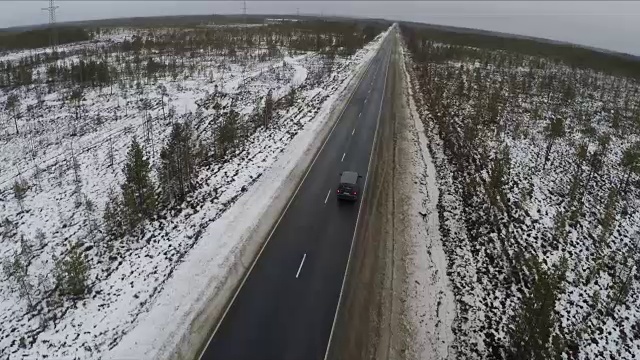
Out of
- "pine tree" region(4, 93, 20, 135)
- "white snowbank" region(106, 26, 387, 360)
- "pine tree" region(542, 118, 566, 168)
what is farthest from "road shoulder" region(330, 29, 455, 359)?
"pine tree" region(4, 93, 20, 135)

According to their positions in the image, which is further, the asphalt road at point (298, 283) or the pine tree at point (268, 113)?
the pine tree at point (268, 113)

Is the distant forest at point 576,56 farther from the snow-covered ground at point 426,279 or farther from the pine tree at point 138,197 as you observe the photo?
the pine tree at point 138,197

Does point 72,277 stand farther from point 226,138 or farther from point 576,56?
point 576,56

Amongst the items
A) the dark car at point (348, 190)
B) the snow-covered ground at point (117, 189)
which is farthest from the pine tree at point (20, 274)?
the dark car at point (348, 190)

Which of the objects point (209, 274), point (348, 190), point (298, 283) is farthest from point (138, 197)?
point (348, 190)

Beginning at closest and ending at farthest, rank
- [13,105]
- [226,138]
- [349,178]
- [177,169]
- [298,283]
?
[298,283] < [349,178] < [177,169] < [226,138] < [13,105]

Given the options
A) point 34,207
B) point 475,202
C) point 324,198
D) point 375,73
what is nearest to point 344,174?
point 324,198

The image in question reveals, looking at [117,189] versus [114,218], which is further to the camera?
[117,189]
